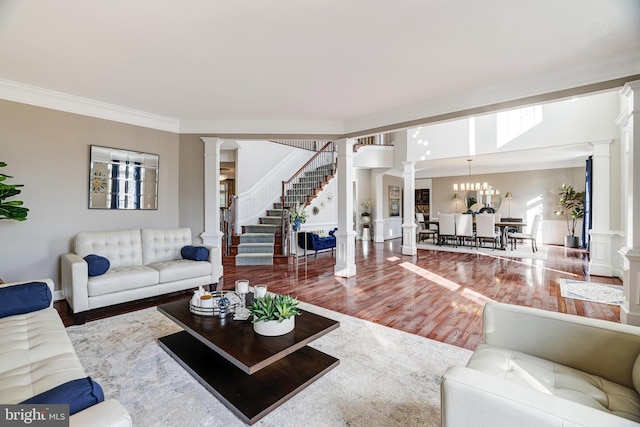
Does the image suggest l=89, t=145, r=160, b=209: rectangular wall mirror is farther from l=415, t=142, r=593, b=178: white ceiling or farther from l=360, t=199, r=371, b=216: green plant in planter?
l=360, t=199, r=371, b=216: green plant in planter

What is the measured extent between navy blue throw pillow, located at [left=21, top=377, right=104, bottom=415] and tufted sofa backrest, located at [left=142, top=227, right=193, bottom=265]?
11.0 ft

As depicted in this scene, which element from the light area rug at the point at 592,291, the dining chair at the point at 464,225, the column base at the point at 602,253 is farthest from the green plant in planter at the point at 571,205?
the light area rug at the point at 592,291

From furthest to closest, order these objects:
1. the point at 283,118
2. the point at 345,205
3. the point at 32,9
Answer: the point at 345,205
the point at 283,118
the point at 32,9

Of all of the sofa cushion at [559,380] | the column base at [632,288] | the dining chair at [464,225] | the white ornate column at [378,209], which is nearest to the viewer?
the sofa cushion at [559,380]

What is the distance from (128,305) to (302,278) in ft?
8.40

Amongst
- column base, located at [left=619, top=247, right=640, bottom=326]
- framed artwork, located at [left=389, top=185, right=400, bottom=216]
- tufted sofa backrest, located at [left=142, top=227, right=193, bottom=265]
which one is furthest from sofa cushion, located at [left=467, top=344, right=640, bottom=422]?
framed artwork, located at [left=389, top=185, right=400, bottom=216]

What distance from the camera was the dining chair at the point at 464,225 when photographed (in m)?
8.34

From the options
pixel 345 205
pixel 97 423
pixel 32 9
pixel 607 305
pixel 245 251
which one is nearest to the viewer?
pixel 97 423

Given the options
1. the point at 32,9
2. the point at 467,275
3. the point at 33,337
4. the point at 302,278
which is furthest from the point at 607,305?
the point at 32,9

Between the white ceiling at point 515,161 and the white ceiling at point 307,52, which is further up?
the white ceiling at point 515,161

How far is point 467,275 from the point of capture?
526 cm

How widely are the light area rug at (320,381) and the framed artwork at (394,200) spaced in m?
8.76

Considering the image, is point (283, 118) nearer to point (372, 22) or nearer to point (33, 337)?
point (372, 22)

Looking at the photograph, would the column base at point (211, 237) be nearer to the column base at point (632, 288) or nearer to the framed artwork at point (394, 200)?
the column base at point (632, 288)
